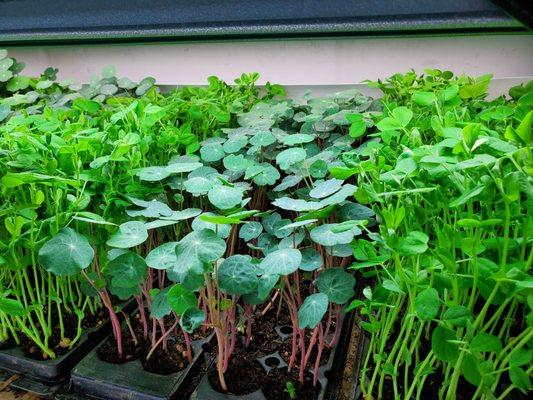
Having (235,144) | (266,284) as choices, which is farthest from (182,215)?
(235,144)

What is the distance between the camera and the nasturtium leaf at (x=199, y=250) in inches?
24.9

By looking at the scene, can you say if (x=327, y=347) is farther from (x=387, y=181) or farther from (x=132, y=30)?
(x=132, y=30)

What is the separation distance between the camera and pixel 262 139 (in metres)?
1.03

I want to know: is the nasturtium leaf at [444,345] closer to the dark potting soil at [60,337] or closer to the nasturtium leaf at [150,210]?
the nasturtium leaf at [150,210]

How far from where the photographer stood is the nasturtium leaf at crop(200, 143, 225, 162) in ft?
3.40

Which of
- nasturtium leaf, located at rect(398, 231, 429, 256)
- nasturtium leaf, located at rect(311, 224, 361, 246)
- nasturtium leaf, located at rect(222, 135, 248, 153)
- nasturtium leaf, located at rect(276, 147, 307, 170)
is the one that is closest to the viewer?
nasturtium leaf, located at rect(398, 231, 429, 256)

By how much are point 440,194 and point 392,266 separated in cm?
21

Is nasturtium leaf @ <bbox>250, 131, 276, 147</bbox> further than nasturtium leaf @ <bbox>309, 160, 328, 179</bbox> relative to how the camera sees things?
Yes

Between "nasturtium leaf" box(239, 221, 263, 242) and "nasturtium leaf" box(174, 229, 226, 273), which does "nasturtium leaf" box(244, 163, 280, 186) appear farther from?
"nasturtium leaf" box(174, 229, 226, 273)

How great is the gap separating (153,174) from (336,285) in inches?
17.2

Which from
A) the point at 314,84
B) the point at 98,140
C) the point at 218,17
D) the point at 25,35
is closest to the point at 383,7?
the point at 218,17

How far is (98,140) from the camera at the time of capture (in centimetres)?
94

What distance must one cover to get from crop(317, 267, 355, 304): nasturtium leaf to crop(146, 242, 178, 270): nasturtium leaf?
0.27 metres

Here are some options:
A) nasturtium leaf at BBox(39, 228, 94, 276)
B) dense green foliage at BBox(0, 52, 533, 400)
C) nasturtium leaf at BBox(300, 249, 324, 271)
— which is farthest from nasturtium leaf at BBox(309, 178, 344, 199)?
nasturtium leaf at BBox(39, 228, 94, 276)
